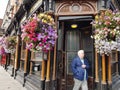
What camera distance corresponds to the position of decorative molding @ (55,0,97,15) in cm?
736

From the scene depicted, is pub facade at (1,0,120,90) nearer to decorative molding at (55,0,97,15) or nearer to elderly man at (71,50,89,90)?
decorative molding at (55,0,97,15)

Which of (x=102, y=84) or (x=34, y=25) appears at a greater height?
(x=34, y=25)

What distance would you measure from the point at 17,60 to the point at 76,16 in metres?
7.40

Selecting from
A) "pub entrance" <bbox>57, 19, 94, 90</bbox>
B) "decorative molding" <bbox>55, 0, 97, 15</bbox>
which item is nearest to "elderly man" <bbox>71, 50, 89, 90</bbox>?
"pub entrance" <bbox>57, 19, 94, 90</bbox>

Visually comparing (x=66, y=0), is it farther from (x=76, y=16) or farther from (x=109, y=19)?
(x=109, y=19)

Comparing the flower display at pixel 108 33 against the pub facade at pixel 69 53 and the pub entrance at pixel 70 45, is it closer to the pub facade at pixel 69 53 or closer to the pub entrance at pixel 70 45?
the pub facade at pixel 69 53

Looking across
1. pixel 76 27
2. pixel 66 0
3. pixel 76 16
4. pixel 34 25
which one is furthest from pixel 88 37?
pixel 34 25

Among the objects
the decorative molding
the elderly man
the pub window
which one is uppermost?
the decorative molding

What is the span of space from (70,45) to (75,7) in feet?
6.90

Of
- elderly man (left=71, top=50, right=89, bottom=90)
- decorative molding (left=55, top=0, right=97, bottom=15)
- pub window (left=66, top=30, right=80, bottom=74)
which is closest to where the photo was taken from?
elderly man (left=71, top=50, right=89, bottom=90)

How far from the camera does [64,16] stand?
7.60 m

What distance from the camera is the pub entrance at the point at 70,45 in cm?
823

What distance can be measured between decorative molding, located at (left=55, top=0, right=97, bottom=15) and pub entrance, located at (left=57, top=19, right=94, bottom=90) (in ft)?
2.19

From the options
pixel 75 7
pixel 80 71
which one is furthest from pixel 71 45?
pixel 80 71
